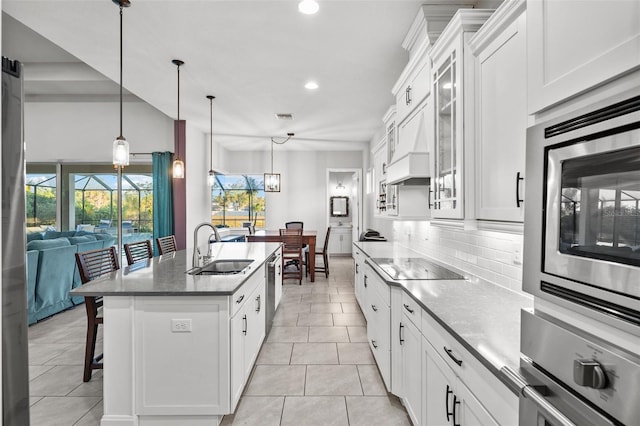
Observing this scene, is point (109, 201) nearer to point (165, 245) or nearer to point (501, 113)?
point (165, 245)

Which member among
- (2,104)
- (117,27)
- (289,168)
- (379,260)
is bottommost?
(379,260)

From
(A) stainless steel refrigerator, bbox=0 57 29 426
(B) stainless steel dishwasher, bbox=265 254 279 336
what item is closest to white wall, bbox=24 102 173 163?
(B) stainless steel dishwasher, bbox=265 254 279 336

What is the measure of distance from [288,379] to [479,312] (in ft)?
5.65

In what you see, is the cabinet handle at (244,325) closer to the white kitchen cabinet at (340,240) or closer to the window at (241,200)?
the window at (241,200)

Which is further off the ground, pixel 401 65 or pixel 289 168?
pixel 401 65

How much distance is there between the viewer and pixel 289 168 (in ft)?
28.5

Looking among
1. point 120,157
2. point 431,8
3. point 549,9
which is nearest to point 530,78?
point 549,9

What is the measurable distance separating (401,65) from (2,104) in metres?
3.55

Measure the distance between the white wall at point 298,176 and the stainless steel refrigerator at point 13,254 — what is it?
7770mm

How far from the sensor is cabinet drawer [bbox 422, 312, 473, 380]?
1267mm

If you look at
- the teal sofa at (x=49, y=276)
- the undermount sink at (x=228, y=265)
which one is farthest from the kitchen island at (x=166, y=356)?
the teal sofa at (x=49, y=276)

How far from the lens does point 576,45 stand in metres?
0.75

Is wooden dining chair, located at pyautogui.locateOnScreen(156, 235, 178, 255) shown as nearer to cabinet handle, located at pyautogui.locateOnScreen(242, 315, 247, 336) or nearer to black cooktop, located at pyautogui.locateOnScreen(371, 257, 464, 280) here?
cabinet handle, located at pyautogui.locateOnScreen(242, 315, 247, 336)

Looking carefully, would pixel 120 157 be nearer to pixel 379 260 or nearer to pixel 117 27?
pixel 117 27
